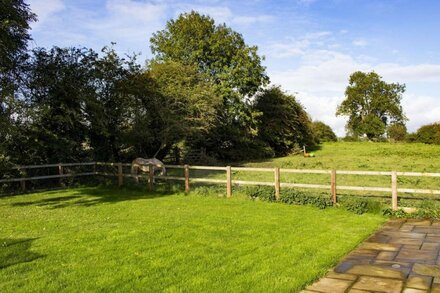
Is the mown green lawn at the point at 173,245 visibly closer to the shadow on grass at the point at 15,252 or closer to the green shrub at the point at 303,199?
the shadow on grass at the point at 15,252

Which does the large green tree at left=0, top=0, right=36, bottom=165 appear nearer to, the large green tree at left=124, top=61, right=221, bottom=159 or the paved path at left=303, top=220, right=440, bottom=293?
the large green tree at left=124, top=61, right=221, bottom=159

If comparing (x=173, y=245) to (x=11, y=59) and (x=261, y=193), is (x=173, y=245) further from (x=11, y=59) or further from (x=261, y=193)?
(x=11, y=59)

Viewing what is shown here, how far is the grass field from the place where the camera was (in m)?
15.8

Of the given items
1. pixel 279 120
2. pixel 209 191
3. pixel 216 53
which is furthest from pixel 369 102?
pixel 209 191

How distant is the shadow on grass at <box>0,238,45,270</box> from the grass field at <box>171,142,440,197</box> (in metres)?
9.44

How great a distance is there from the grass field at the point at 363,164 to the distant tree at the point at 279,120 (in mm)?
2367

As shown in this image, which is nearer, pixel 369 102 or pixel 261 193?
pixel 261 193

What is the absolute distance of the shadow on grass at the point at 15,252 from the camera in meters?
6.26

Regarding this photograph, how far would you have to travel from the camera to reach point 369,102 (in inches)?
2437

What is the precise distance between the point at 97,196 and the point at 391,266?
10789 millimetres

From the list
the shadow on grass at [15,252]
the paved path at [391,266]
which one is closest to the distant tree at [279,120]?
the paved path at [391,266]

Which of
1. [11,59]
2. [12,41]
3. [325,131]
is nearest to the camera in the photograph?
[12,41]

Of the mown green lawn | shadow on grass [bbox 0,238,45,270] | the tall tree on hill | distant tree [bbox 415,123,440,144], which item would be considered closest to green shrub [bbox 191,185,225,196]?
the mown green lawn

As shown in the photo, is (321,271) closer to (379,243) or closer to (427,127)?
(379,243)
